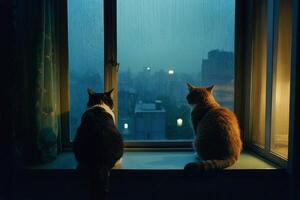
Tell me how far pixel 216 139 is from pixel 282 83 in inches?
20.2

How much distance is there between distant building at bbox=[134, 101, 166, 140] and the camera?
90.4 inches

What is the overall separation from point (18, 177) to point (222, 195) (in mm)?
1165

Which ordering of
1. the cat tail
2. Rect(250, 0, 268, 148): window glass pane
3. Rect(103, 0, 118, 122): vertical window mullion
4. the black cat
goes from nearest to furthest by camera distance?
the black cat → the cat tail → Rect(250, 0, 268, 148): window glass pane → Rect(103, 0, 118, 122): vertical window mullion

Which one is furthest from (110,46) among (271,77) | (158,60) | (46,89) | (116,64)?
(271,77)

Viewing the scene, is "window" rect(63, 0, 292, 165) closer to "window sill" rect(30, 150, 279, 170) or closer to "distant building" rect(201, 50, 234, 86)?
"distant building" rect(201, 50, 234, 86)

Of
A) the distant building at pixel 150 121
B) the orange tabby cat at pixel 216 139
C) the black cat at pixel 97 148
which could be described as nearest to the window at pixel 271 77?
the orange tabby cat at pixel 216 139

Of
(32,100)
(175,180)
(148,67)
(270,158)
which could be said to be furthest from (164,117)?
(32,100)

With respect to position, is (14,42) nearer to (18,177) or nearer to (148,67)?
(18,177)

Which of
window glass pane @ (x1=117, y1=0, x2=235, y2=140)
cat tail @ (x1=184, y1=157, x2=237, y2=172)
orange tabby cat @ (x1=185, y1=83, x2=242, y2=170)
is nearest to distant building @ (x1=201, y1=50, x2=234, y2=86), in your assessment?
window glass pane @ (x1=117, y1=0, x2=235, y2=140)

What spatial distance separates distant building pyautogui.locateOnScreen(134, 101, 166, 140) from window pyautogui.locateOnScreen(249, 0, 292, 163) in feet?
2.12

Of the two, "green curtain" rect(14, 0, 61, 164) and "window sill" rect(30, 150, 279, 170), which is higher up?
"green curtain" rect(14, 0, 61, 164)

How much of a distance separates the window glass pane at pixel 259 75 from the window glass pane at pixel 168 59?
0.18m

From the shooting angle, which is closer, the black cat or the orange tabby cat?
the black cat

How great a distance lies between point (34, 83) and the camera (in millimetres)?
1863
